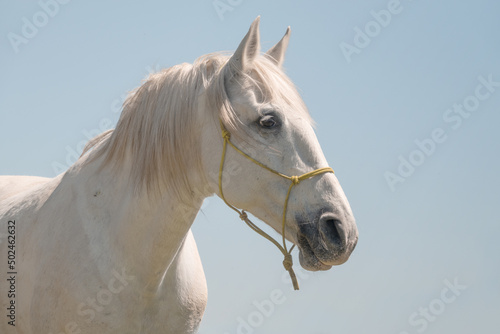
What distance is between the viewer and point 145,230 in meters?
3.88

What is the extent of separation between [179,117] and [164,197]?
522 mm

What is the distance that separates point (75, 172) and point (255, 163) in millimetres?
1457

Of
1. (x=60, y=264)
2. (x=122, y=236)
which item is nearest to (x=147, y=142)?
(x=122, y=236)

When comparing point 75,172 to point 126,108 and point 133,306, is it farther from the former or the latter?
point 133,306

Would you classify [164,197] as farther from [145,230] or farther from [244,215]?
[244,215]

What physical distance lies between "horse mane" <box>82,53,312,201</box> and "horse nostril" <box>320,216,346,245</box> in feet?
2.35

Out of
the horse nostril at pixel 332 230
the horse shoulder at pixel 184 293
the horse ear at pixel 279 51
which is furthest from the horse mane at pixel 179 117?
the horse nostril at pixel 332 230

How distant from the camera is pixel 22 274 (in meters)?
4.14

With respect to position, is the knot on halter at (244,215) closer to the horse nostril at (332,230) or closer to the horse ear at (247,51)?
the horse nostril at (332,230)

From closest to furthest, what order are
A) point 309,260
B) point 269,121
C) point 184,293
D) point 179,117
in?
point 309,260 < point 269,121 < point 179,117 < point 184,293

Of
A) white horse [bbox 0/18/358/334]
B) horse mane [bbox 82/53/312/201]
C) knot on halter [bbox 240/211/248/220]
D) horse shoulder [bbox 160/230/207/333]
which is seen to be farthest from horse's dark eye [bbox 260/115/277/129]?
horse shoulder [bbox 160/230/207/333]

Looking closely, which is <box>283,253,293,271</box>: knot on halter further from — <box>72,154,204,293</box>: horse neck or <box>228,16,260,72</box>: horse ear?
<box>228,16,260,72</box>: horse ear

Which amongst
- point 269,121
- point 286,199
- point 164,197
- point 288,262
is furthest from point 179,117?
point 288,262

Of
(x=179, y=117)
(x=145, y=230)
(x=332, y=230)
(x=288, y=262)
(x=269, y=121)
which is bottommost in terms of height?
(x=288, y=262)
